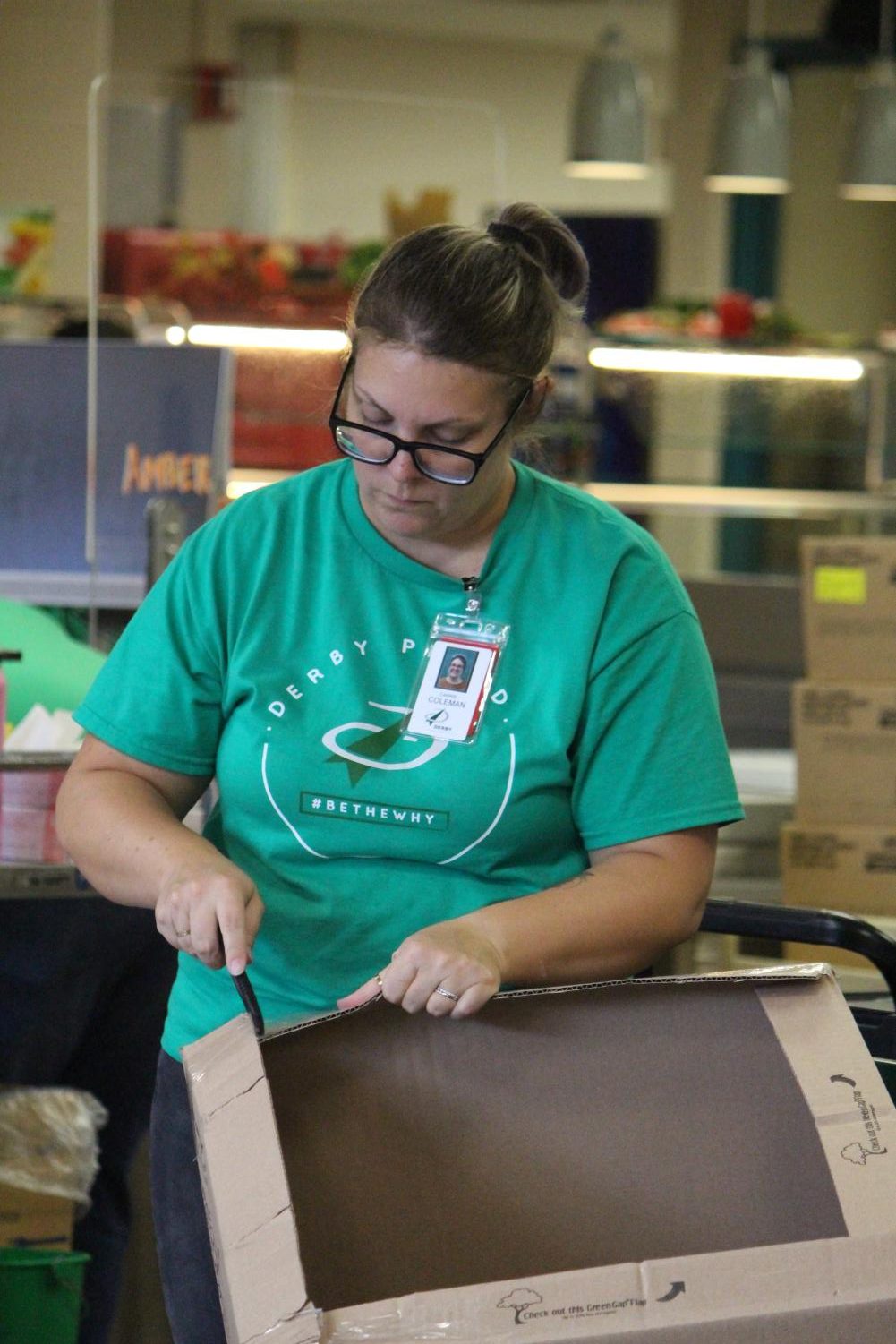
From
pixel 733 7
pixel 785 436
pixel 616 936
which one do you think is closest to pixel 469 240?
pixel 616 936

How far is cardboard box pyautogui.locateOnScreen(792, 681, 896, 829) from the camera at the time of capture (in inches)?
119

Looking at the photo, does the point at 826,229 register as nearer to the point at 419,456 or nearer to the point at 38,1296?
the point at 38,1296

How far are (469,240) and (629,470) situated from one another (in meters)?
4.66

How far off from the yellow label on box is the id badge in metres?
1.81

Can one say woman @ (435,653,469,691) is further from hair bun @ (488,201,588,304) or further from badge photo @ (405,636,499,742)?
hair bun @ (488,201,588,304)

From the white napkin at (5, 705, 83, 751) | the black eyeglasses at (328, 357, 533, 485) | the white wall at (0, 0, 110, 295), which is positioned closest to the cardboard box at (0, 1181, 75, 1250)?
the white napkin at (5, 705, 83, 751)

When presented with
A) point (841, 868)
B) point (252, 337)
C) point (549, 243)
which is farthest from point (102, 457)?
point (549, 243)

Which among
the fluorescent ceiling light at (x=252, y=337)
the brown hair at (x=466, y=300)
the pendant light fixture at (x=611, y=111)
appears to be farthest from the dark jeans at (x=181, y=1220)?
the pendant light fixture at (x=611, y=111)

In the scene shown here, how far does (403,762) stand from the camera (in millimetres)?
1370

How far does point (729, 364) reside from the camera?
491cm

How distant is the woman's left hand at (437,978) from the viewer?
1208 millimetres

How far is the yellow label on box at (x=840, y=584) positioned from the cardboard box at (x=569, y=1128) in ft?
6.16

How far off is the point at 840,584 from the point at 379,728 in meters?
1.91

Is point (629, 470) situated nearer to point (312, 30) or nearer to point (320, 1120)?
point (320, 1120)
